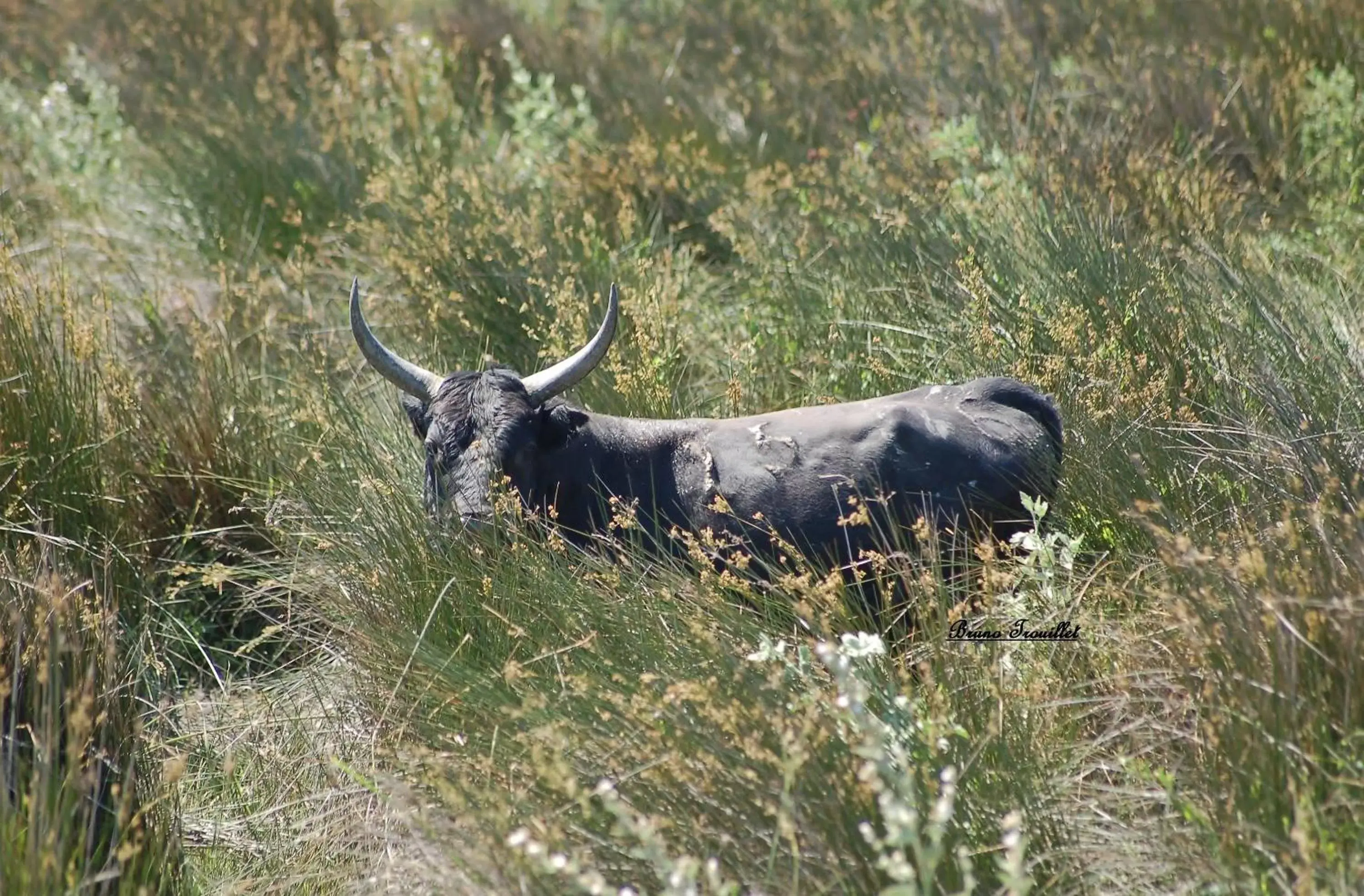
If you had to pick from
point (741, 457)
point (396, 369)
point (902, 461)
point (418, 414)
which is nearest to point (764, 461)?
point (741, 457)

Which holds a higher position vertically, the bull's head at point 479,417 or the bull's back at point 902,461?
the bull's head at point 479,417

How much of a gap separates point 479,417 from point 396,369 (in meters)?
0.46

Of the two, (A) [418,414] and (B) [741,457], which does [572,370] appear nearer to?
(A) [418,414]

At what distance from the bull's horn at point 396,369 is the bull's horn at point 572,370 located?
33 centimetres

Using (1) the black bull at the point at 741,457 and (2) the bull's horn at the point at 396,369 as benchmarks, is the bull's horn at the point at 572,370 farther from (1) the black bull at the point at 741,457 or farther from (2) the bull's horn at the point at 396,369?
(2) the bull's horn at the point at 396,369

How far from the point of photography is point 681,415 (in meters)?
5.88

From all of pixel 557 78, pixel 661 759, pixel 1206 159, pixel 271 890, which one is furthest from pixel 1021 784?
pixel 557 78

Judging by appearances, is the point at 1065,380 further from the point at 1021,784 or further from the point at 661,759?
the point at 661,759

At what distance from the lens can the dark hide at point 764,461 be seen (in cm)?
475

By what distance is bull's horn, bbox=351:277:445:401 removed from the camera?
5.14m

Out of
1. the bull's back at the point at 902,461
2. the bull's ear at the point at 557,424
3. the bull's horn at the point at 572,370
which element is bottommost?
the bull's back at the point at 902,461

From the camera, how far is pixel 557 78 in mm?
10078

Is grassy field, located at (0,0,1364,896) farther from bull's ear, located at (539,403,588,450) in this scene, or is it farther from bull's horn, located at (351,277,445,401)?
bull's ear, located at (539,403,588,450)

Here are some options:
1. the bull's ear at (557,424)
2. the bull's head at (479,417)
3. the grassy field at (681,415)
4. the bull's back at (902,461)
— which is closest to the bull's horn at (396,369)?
the bull's head at (479,417)
